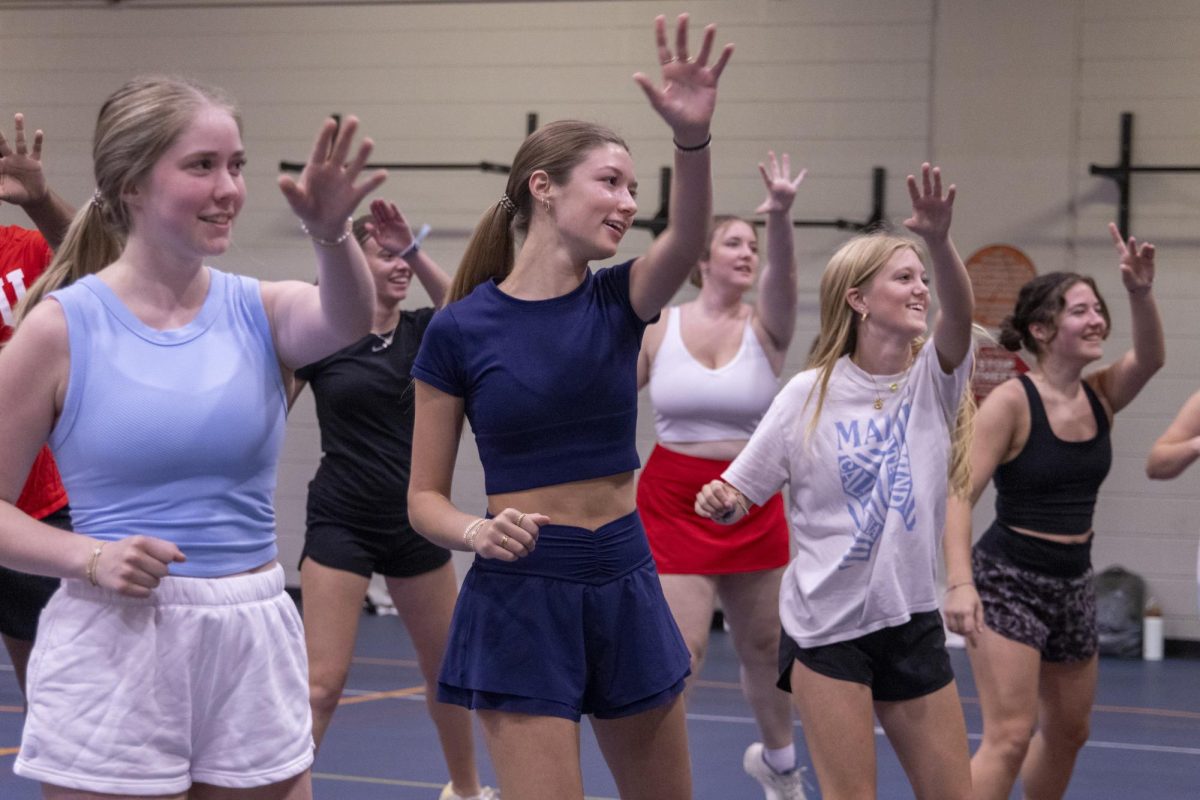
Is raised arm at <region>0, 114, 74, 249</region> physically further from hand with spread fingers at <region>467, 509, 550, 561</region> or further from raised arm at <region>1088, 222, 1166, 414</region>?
raised arm at <region>1088, 222, 1166, 414</region>

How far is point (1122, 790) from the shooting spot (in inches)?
213

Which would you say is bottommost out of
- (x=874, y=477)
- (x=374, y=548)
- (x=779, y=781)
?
(x=779, y=781)

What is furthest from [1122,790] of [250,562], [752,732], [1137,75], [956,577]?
[1137,75]

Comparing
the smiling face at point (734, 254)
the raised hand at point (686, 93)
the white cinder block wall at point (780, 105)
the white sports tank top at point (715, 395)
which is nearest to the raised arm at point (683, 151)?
the raised hand at point (686, 93)

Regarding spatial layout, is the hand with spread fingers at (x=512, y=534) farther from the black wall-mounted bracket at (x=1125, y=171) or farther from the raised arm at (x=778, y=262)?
the black wall-mounted bracket at (x=1125, y=171)

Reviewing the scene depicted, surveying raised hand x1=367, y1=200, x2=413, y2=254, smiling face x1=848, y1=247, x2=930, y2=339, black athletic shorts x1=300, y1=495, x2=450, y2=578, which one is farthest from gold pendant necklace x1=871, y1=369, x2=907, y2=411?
black athletic shorts x1=300, y1=495, x2=450, y2=578

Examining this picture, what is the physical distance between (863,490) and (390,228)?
1.50 m

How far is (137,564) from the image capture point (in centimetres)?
205

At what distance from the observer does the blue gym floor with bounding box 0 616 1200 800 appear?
5.34 metres

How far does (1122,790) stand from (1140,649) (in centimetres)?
322

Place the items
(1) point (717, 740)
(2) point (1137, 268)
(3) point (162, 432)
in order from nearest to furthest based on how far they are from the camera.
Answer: (3) point (162, 432), (2) point (1137, 268), (1) point (717, 740)

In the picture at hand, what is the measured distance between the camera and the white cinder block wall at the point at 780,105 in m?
8.59

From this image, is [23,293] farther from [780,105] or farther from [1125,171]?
[1125,171]

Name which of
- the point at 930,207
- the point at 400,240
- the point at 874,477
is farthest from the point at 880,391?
the point at 400,240
